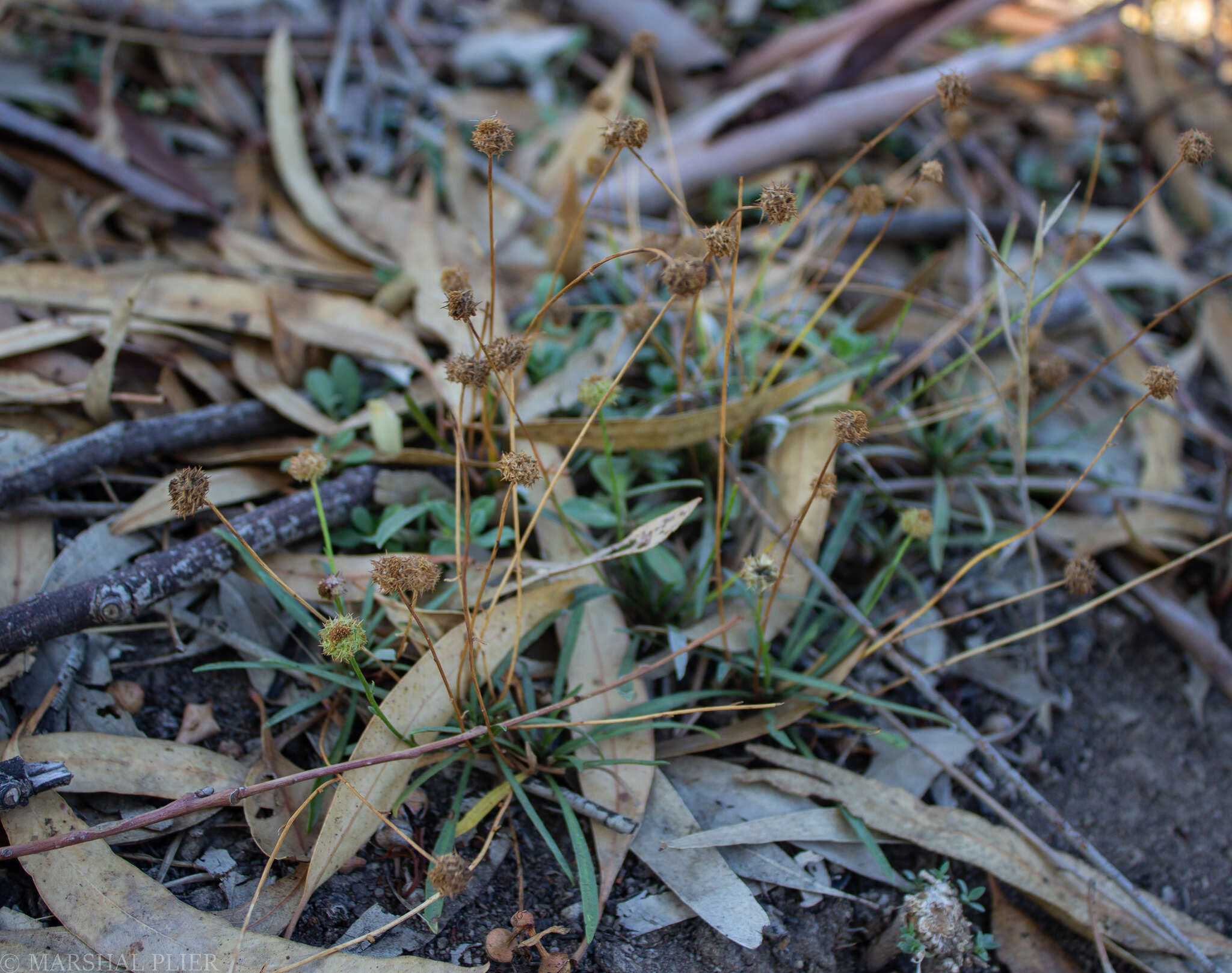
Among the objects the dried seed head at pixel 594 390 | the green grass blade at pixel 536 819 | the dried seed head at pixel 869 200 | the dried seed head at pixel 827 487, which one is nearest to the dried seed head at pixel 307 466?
the dried seed head at pixel 594 390

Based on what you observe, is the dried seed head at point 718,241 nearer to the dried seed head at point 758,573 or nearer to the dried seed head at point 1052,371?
the dried seed head at point 758,573

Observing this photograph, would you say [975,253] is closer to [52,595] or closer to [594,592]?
[594,592]

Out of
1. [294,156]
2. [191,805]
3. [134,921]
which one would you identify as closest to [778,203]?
[191,805]

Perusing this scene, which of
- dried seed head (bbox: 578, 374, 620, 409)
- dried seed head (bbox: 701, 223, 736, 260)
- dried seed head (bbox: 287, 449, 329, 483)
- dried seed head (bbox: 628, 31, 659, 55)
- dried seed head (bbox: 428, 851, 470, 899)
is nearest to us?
dried seed head (bbox: 428, 851, 470, 899)

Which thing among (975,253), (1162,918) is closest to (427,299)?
(975,253)

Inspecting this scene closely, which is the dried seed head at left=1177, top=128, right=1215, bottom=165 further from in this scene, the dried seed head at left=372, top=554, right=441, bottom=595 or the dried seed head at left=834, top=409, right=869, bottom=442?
the dried seed head at left=372, top=554, right=441, bottom=595

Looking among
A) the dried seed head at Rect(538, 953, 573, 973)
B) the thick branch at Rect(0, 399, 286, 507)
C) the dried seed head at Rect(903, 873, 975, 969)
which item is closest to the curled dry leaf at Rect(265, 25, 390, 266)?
the thick branch at Rect(0, 399, 286, 507)
